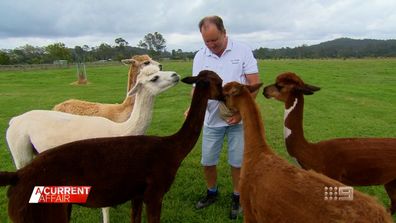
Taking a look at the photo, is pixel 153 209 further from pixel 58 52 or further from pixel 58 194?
pixel 58 52

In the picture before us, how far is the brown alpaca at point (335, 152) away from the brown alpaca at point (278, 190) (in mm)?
655

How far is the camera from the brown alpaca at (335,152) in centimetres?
433

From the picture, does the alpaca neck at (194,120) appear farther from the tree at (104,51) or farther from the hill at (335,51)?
the tree at (104,51)

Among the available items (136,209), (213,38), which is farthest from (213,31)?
(136,209)

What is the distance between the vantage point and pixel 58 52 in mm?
75000

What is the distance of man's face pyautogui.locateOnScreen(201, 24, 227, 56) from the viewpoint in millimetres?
4820

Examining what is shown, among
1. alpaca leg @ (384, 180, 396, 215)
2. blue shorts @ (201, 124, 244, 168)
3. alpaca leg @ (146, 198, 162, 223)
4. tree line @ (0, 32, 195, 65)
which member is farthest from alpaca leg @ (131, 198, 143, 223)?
tree line @ (0, 32, 195, 65)

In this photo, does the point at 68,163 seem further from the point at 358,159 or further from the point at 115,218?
the point at 358,159

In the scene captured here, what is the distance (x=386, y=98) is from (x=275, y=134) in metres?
9.25

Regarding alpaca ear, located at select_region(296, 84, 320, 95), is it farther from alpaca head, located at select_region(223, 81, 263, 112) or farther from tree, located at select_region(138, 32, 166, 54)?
tree, located at select_region(138, 32, 166, 54)

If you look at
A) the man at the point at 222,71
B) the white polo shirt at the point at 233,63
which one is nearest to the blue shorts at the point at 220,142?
the man at the point at 222,71

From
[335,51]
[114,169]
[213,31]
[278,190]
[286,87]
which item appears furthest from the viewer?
[335,51]

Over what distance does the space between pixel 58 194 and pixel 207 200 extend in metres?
2.91

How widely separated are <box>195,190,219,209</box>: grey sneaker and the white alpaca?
1.61 metres
